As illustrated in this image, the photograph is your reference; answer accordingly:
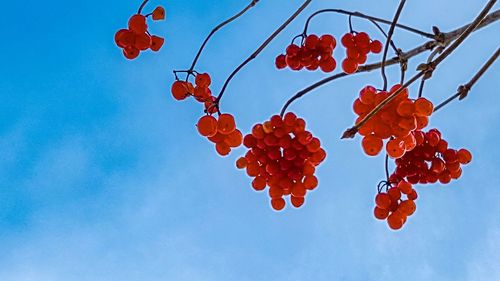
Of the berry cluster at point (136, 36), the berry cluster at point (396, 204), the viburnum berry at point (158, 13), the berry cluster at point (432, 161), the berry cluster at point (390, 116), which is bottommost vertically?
the berry cluster at point (390, 116)

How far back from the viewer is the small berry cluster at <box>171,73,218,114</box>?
179 cm

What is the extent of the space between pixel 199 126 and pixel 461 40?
0.76 m

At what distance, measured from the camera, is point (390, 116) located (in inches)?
51.4

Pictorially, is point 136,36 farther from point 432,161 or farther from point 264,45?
point 432,161

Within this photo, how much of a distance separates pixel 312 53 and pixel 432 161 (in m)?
0.50

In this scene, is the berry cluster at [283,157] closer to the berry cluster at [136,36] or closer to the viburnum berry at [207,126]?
the viburnum berry at [207,126]

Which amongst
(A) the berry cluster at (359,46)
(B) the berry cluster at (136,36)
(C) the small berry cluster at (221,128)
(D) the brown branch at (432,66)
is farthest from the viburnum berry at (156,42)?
(D) the brown branch at (432,66)

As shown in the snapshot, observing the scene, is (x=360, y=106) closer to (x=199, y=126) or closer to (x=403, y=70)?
(x=403, y=70)

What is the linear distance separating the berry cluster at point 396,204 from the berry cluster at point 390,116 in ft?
1.34

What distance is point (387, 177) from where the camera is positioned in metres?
1.79

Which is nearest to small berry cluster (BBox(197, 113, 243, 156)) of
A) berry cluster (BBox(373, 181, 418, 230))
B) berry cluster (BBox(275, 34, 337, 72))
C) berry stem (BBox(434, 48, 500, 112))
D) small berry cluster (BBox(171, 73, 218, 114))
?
small berry cluster (BBox(171, 73, 218, 114))

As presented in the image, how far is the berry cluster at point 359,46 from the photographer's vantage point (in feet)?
6.27

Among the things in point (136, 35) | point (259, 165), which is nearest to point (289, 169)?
point (259, 165)

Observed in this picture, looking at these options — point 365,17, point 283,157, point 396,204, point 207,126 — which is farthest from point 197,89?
point 396,204
